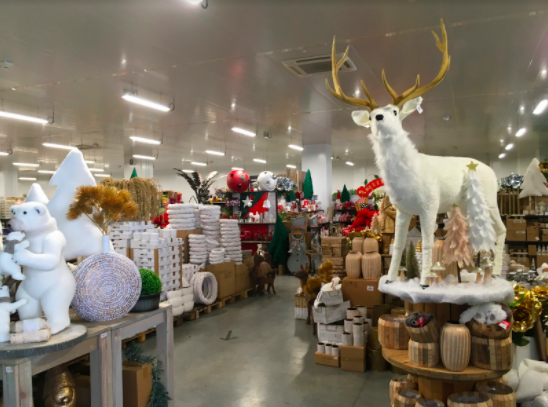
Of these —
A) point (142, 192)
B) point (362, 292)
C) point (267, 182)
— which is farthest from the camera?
point (267, 182)

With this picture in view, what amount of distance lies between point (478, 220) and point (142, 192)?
4232 millimetres

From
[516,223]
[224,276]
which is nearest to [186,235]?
[224,276]

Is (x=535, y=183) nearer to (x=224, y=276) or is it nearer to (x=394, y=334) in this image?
(x=224, y=276)

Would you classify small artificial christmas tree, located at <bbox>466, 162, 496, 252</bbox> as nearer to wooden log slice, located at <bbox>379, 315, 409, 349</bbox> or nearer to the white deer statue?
the white deer statue

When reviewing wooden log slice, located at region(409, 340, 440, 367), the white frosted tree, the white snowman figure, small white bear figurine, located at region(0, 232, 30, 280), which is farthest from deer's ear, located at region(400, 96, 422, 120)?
the white snowman figure

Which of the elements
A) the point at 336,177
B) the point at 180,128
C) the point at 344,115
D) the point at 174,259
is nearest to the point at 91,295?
the point at 174,259

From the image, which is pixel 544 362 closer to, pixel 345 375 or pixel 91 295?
pixel 345 375

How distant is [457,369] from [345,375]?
2079 mm

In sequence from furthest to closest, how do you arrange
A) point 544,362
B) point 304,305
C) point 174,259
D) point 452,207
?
point 304,305
point 174,259
point 544,362
point 452,207

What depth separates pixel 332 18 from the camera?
4699mm

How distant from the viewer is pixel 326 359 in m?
4.29

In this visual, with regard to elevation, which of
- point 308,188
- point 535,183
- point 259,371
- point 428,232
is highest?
point 308,188

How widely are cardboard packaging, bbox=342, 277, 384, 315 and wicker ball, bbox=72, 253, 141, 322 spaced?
9.36ft

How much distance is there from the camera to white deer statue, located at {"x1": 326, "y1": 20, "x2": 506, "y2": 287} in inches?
91.5
